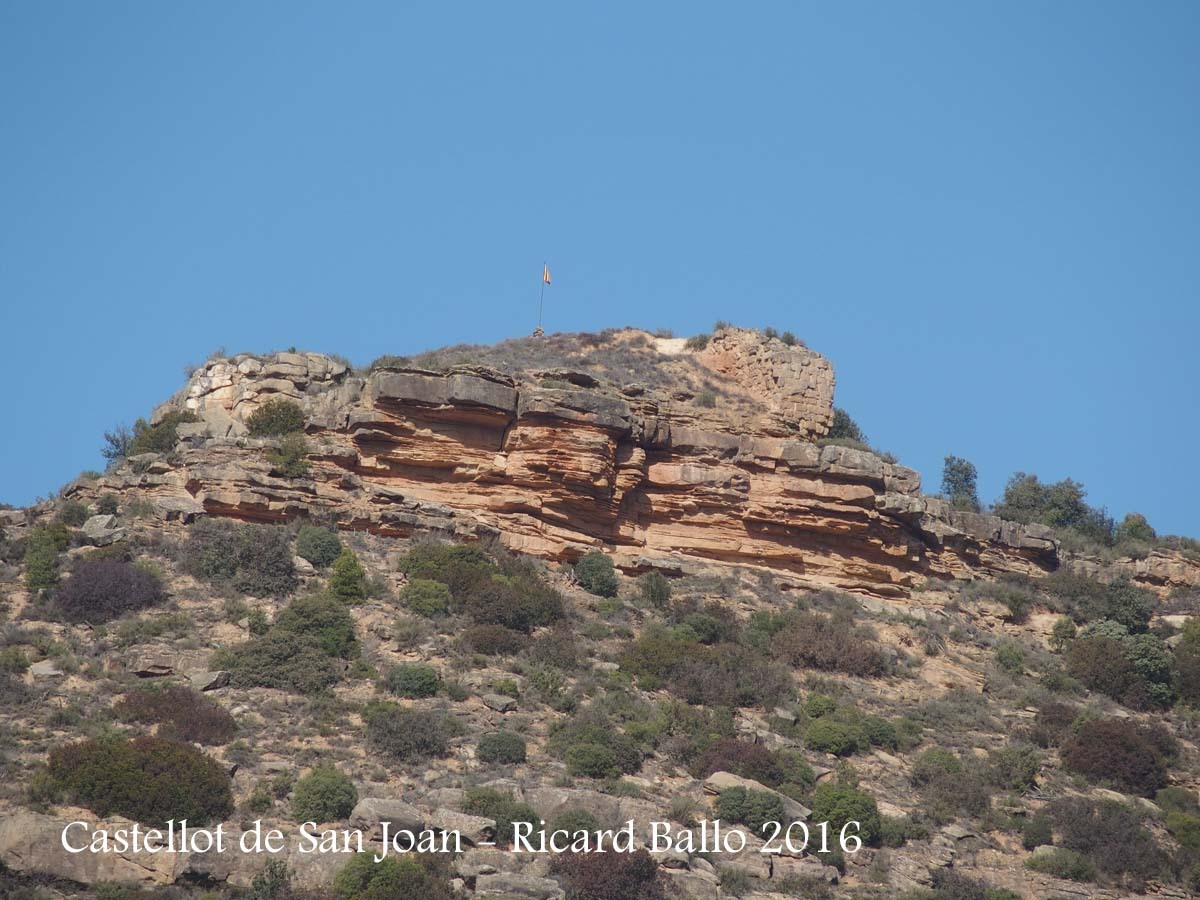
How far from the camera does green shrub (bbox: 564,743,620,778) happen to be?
34438mm

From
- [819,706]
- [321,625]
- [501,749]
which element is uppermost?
[321,625]

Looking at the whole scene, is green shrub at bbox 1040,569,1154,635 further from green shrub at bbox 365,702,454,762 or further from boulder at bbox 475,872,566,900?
boulder at bbox 475,872,566,900

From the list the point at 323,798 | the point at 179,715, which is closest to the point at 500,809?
the point at 323,798

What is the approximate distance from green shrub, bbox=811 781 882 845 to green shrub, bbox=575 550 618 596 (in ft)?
35.2

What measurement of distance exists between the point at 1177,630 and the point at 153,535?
2643 cm

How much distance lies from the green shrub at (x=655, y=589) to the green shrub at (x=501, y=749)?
10261 mm

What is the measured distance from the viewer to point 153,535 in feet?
136

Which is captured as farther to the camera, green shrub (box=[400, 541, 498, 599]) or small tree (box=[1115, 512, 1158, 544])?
small tree (box=[1115, 512, 1158, 544])

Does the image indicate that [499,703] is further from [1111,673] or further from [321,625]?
[1111,673]

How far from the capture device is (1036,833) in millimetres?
35531

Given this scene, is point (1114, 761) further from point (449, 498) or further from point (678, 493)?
point (449, 498)

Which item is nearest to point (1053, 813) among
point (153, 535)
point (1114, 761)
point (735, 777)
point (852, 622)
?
point (1114, 761)

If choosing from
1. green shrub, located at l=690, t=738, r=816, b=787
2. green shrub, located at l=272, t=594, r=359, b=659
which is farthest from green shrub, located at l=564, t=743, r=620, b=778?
green shrub, located at l=272, t=594, r=359, b=659

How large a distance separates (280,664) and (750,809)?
1008cm
